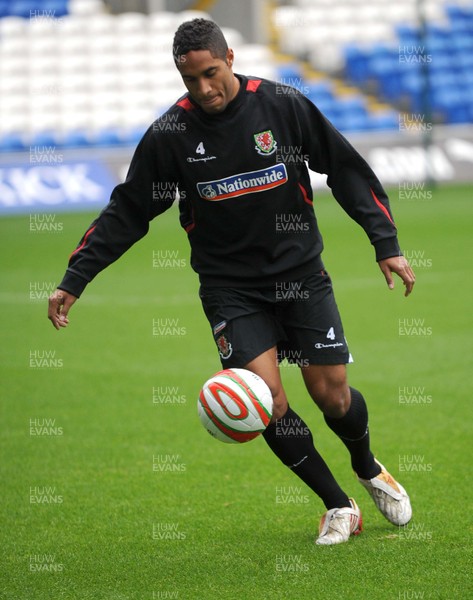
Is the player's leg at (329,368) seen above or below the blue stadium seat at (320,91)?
below

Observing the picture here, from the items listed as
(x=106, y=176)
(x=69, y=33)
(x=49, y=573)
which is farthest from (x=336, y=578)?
(x=69, y=33)

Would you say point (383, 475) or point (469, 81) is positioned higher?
point (469, 81)

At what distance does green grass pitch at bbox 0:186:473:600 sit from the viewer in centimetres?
464

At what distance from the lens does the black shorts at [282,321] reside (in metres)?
4.93

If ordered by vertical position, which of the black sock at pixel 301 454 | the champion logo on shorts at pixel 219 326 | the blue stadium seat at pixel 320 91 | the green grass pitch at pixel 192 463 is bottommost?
the green grass pitch at pixel 192 463

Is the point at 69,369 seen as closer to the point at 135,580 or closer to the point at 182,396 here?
the point at 182,396

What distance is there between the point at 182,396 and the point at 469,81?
2283 centimetres

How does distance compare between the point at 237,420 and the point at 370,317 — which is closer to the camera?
the point at 237,420

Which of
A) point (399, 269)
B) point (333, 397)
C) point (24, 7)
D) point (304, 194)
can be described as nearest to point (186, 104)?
point (304, 194)

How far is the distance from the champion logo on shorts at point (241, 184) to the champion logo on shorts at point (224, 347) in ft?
2.19

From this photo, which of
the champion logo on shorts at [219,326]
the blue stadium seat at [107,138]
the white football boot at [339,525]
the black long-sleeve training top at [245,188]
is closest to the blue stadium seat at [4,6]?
the blue stadium seat at [107,138]

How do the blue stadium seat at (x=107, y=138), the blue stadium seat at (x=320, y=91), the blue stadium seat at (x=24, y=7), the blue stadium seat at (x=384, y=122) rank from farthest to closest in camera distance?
the blue stadium seat at (x=24, y=7) < the blue stadium seat at (x=320, y=91) < the blue stadium seat at (x=384, y=122) < the blue stadium seat at (x=107, y=138)

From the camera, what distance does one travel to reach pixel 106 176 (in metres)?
22.3

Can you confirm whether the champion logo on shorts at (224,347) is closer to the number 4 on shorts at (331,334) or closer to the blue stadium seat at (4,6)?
the number 4 on shorts at (331,334)
